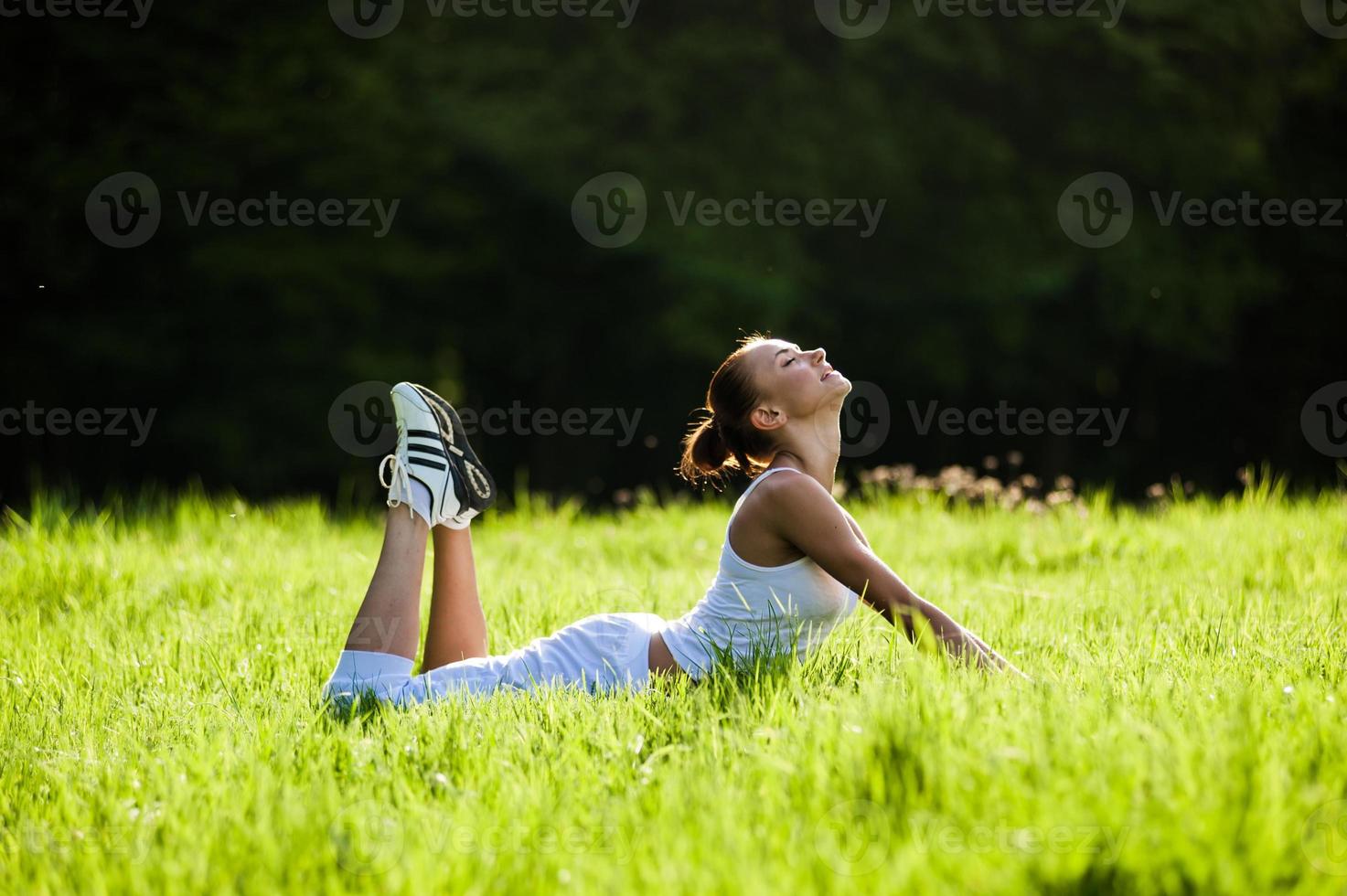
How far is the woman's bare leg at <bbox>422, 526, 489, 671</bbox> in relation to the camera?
3.50 meters

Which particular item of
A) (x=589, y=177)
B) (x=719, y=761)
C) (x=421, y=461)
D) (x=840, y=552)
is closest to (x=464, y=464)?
(x=421, y=461)

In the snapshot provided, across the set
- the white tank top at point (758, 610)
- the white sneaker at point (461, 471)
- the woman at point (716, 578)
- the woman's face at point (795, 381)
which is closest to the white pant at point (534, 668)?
the woman at point (716, 578)

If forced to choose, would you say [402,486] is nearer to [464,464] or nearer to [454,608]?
[464,464]

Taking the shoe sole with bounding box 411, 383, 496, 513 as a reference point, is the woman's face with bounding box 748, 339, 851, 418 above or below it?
above

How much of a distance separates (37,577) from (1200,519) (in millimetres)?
5669

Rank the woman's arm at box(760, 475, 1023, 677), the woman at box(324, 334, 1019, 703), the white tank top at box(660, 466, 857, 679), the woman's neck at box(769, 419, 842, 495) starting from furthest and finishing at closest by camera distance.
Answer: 1. the woman's neck at box(769, 419, 842, 495)
2. the white tank top at box(660, 466, 857, 679)
3. the woman at box(324, 334, 1019, 703)
4. the woman's arm at box(760, 475, 1023, 677)

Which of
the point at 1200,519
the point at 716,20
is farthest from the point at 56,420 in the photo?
the point at 1200,519

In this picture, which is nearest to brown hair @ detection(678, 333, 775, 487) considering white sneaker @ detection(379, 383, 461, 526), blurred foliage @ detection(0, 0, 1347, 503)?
white sneaker @ detection(379, 383, 461, 526)

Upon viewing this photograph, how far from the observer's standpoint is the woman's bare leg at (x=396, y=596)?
316 centimetres

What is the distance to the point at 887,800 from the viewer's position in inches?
77.1

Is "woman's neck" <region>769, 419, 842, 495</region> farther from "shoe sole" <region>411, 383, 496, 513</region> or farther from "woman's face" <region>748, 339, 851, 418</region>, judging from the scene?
"shoe sole" <region>411, 383, 496, 513</region>

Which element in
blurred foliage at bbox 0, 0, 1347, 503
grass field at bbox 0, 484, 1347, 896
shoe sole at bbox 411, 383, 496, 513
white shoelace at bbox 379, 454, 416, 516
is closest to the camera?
grass field at bbox 0, 484, 1347, 896

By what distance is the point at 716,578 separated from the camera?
10.8 feet

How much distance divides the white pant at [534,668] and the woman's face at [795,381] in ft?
2.60
